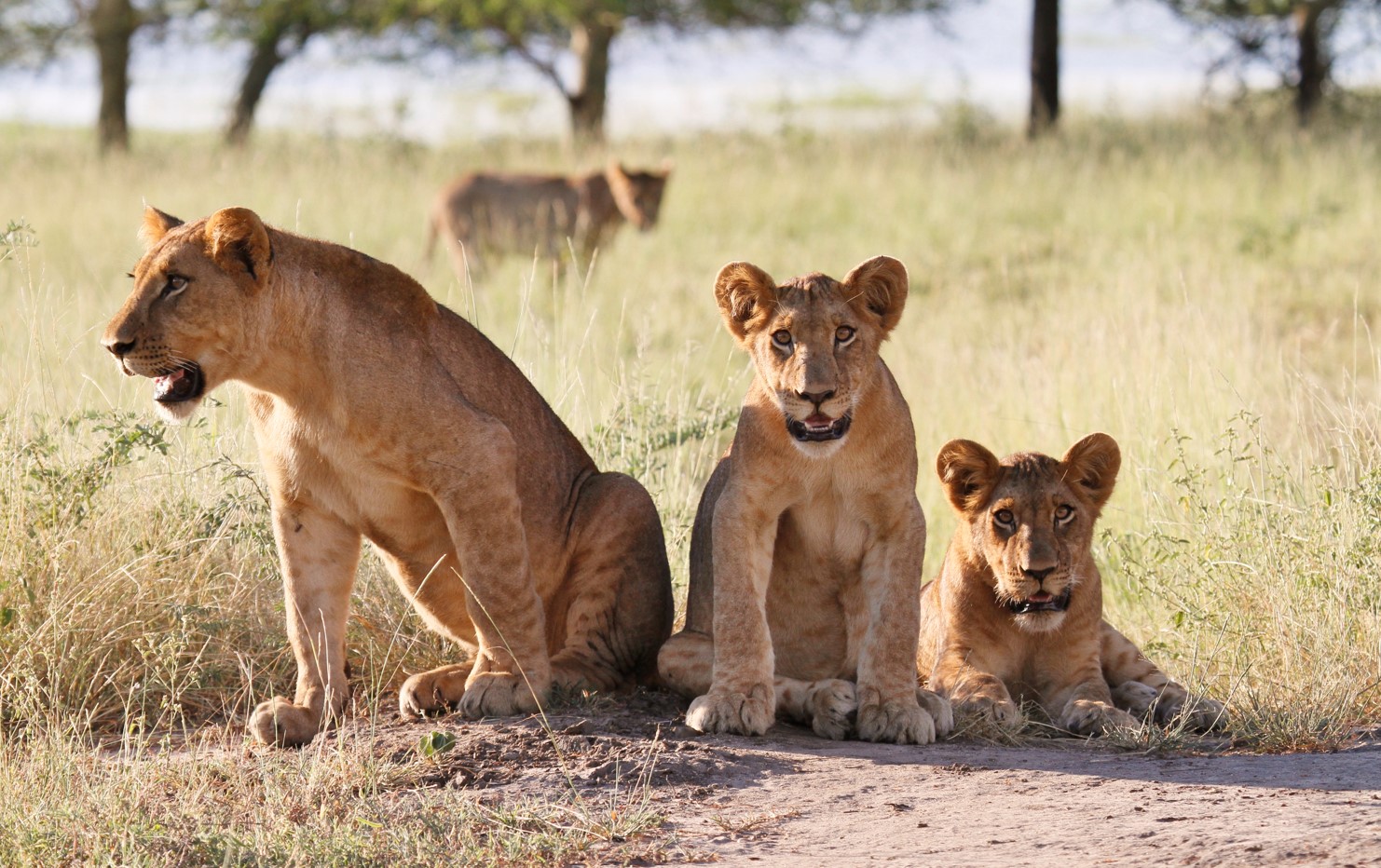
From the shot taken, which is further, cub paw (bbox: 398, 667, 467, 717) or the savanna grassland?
cub paw (bbox: 398, 667, 467, 717)

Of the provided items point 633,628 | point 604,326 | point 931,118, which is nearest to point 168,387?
point 633,628

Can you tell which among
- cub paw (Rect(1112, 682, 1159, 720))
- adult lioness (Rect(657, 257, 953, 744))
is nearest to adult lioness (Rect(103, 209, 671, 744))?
adult lioness (Rect(657, 257, 953, 744))

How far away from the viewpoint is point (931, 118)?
23.9 metres

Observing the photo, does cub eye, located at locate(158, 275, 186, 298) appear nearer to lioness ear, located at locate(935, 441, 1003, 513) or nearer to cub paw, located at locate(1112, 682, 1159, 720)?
lioness ear, located at locate(935, 441, 1003, 513)

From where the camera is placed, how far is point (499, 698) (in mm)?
4734

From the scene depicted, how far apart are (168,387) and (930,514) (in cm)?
423

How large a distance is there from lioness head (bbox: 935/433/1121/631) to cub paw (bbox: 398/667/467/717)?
1628mm

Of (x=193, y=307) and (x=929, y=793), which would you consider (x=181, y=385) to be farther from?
(x=929, y=793)

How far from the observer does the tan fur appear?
50.7 feet

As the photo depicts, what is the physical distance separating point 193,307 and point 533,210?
11337 mm

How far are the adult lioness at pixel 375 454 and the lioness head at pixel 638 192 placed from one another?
10.6 metres

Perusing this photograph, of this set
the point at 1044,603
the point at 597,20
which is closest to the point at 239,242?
the point at 1044,603

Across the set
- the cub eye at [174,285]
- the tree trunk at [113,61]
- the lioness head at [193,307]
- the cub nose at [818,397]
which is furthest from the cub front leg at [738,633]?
the tree trunk at [113,61]

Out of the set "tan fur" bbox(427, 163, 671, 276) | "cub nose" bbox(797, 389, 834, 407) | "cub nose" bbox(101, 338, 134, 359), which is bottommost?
"cub nose" bbox(797, 389, 834, 407)
